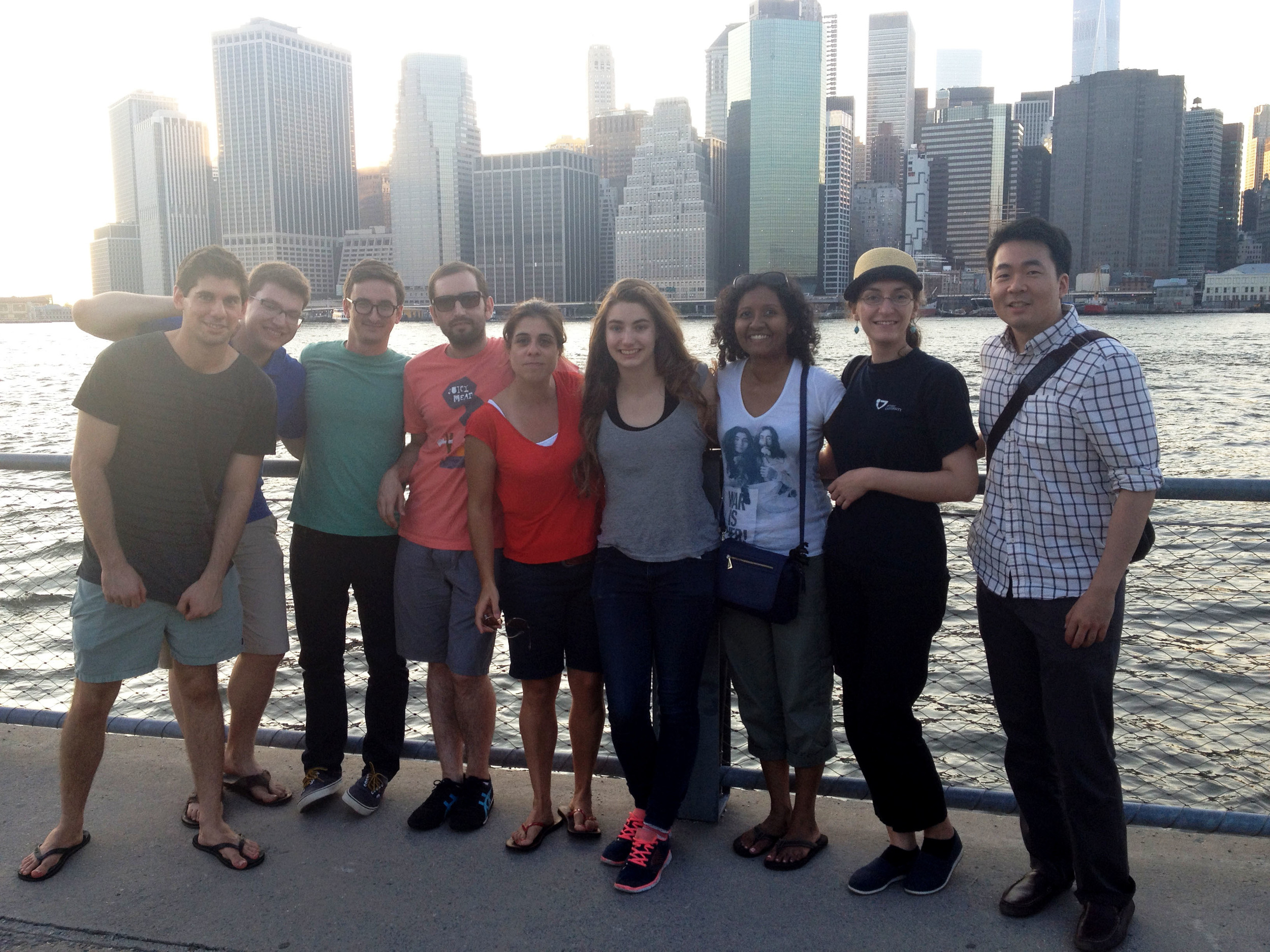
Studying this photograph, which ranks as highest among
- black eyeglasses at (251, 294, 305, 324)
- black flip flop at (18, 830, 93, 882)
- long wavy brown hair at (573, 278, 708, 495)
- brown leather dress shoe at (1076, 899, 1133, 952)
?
black eyeglasses at (251, 294, 305, 324)

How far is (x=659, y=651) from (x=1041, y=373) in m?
1.52

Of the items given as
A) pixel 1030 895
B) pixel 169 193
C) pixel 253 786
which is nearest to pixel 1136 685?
pixel 1030 895

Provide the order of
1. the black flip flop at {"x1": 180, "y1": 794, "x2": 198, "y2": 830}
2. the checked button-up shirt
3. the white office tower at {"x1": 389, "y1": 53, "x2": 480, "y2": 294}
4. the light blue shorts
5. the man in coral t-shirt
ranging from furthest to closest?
the white office tower at {"x1": 389, "y1": 53, "x2": 480, "y2": 294}, the man in coral t-shirt, the black flip flop at {"x1": 180, "y1": 794, "x2": 198, "y2": 830}, the light blue shorts, the checked button-up shirt

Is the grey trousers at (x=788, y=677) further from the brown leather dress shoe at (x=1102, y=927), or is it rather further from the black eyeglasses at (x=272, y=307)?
the black eyeglasses at (x=272, y=307)

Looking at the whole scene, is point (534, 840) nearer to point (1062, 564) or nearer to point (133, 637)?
point (133, 637)

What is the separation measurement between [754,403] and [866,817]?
1580 mm

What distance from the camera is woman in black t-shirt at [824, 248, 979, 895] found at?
122 inches

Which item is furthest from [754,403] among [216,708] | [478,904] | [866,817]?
[216,708]

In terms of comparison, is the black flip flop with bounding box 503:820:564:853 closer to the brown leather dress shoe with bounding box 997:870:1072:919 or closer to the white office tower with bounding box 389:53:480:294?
the brown leather dress shoe with bounding box 997:870:1072:919

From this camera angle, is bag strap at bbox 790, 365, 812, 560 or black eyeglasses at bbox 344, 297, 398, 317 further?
black eyeglasses at bbox 344, 297, 398, 317

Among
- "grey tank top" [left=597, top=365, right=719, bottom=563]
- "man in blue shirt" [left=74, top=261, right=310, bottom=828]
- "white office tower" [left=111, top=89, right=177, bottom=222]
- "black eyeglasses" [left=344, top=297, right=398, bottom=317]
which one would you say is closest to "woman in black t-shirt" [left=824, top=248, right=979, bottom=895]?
"grey tank top" [left=597, top=365, right=719, bottom=563]

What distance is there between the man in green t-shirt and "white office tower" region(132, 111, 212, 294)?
145898mm

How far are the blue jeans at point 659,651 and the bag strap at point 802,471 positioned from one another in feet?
1.03

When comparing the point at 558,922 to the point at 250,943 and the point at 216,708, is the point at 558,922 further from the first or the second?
the point at 216,708
